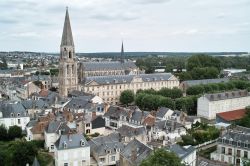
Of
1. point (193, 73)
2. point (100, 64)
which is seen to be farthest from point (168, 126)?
point (193, 73)

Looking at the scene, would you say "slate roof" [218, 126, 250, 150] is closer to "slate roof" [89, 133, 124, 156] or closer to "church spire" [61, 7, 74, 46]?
"slate roof" [89, 133, 124, 156]

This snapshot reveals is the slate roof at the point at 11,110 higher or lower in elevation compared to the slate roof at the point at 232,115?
higher

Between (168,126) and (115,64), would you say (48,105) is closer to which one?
(168,126)

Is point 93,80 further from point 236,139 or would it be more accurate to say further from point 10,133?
point 236,139

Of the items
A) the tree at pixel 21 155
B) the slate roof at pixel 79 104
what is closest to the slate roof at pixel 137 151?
the tree at pixel 21 155

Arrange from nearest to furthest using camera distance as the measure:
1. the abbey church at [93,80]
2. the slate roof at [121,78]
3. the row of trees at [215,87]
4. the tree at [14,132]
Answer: the tree at [14,132] < the abbey church at [93,80] < the row of trees at [215,87] < the slate roof at [121,78]


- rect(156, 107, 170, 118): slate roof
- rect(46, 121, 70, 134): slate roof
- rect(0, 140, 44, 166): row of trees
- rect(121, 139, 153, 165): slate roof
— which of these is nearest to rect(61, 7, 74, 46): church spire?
rect(156, 107, 170, 118): slate roof

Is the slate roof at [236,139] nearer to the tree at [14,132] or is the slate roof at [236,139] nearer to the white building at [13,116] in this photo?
the tree at [14,132]
